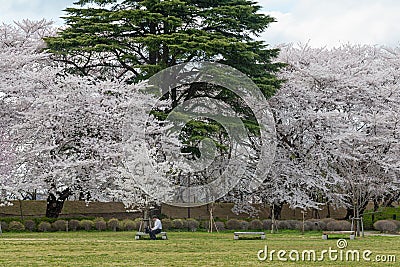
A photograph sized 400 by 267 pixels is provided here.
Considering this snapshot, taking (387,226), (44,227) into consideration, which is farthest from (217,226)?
(44,227)

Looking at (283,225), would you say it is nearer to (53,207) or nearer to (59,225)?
(59,225)

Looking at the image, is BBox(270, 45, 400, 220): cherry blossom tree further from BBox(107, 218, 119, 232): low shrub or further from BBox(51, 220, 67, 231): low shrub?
BBox(51, 220, 67, 231): low shrub

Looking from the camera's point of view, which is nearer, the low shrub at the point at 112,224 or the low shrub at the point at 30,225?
the low shrub at the point at 30,225

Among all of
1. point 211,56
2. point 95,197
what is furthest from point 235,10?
point 95,197

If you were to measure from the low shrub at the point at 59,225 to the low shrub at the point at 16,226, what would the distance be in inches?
52.9

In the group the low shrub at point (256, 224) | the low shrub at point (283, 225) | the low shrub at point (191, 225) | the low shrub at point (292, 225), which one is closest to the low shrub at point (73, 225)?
the low shrub at point (191, 225)

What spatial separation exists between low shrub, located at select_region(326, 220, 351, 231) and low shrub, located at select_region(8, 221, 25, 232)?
14426mm

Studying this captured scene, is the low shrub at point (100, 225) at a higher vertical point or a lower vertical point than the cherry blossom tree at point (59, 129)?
lower

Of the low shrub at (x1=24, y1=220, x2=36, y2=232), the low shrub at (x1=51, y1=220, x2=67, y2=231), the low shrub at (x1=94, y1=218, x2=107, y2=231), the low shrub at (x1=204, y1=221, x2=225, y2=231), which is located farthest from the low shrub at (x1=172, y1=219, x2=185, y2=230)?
the low shrub at (x1=24, y1=220, x2=36, y2=232)

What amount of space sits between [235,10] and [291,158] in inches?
351

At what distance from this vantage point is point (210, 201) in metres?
32.7

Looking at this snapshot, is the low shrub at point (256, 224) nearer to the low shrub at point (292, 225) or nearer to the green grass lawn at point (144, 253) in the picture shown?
the low shrub at point (292, 225)

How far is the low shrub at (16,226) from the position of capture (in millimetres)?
29605

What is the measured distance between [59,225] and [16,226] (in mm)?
1866
